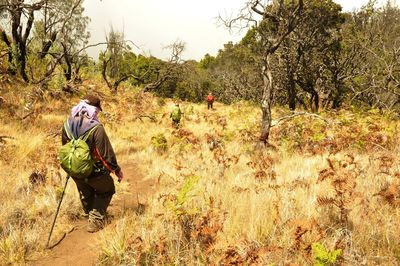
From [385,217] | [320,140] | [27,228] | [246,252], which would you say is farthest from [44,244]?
[320,140]

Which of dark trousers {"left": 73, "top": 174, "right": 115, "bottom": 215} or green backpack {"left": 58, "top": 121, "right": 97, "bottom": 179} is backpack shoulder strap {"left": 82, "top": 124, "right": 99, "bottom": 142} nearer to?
green backpack {"left": 58, "top": 121, "right": 97, "bottom": 179}

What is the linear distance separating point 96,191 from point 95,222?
45cm

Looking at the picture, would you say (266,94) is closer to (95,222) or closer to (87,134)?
(87,134)

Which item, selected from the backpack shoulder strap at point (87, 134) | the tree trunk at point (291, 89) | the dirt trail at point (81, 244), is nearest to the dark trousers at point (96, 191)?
the dirt trail at point (81, 244)

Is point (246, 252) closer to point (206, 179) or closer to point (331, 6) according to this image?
point (206, 179)

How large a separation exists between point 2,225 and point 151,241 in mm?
2218

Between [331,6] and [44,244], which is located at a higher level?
[331,6]

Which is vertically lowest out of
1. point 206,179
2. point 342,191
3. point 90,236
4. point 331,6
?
point 90,236

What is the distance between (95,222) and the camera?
5305 mm

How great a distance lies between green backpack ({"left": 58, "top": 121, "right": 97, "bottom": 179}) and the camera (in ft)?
16.0

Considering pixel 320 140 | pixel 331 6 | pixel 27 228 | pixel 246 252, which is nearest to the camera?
pixel 246 252

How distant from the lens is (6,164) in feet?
26.5

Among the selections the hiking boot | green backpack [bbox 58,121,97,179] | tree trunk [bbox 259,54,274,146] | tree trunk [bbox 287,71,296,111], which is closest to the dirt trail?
the hiking boot

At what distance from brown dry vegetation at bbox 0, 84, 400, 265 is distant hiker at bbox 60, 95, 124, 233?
1.31 feet
